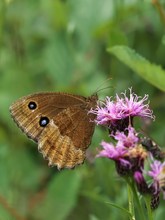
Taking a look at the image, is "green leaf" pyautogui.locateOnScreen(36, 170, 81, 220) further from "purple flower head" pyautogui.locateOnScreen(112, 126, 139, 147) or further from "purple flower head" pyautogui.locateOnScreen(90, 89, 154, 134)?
"purple flower head" pyautogui.locateOnScreen(112, 126, 139, 147)

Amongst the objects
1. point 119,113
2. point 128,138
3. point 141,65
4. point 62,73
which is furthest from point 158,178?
point 62,73

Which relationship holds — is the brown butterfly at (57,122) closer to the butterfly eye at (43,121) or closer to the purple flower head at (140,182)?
the butterfly eye at (43,121)

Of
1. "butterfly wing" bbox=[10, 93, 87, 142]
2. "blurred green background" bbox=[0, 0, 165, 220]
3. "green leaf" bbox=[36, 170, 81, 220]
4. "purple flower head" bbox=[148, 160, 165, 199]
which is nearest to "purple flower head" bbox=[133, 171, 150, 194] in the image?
"purple flower head" bbox=[148, 160, 165, 199]

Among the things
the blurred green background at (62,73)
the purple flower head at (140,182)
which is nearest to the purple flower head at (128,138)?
the purple flower head at (140,182)

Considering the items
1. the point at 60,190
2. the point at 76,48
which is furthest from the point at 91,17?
the point at 60,190

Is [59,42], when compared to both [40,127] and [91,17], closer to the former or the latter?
[91,17]
